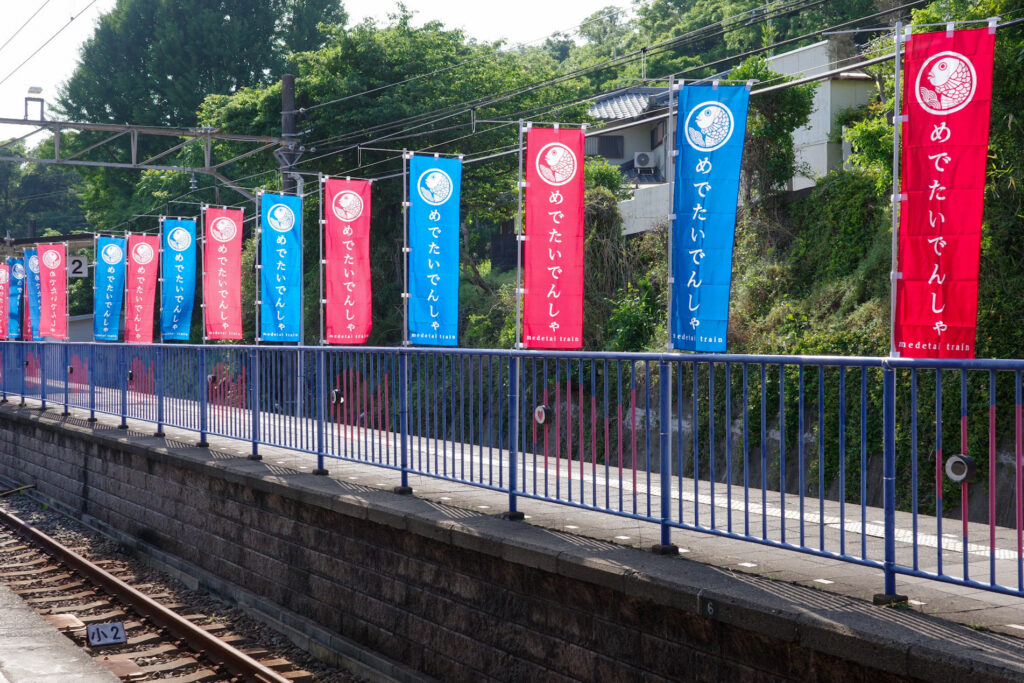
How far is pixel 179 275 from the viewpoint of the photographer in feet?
76.9

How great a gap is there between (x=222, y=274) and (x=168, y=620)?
12.7 m

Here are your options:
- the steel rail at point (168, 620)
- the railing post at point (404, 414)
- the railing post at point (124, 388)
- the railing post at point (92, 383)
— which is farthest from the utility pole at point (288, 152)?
the railing post at point (404, 414)

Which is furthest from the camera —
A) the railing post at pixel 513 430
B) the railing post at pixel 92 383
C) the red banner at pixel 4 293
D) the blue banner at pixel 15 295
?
the blue banner at pixel 15 295

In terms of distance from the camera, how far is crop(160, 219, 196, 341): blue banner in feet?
76.9

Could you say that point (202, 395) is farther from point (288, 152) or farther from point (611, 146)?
point (611, 146)

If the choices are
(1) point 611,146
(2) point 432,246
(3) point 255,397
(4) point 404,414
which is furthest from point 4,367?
(1) point 611,146

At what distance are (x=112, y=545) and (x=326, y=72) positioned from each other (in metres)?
20.0

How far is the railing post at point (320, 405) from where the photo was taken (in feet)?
31.7

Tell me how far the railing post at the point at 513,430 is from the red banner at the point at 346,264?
11.1 metres

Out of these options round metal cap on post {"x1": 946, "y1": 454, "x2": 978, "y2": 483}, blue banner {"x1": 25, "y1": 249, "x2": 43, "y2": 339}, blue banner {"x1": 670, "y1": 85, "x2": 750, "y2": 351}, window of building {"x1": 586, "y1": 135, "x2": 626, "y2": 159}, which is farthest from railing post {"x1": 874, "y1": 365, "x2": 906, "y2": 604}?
window of building {"x1": 586, "y1": 135, "x2": 626, "y2": 159}

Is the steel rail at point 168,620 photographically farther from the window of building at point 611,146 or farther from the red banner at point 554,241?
the window of building at point 611,146

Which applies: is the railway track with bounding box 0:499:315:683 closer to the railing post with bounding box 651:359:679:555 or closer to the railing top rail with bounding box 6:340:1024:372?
the railing top rail with bounding box 6:340:1024:372

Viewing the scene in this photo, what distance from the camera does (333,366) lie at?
9555 mm

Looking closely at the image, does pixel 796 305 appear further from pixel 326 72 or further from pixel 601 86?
pixel 601 86
